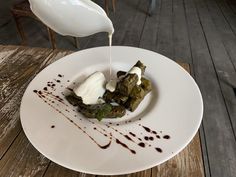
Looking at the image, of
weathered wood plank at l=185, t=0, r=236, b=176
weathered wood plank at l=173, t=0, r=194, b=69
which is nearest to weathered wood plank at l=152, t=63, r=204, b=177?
weathered wood plank at l=185, t=0, r=236, b=176

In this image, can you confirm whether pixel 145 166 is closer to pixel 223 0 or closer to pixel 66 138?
pixel 66 138

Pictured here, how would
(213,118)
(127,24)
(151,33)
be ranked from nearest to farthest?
(213,118), (151,33), (127,24)

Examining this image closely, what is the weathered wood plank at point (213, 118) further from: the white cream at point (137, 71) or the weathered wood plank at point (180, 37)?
the white cream at point (137, 71)

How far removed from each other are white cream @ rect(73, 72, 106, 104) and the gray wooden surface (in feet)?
0.78

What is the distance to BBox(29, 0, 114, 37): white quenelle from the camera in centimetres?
59

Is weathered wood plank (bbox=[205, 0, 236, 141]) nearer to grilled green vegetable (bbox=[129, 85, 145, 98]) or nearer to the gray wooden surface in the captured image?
the gray wooden surface

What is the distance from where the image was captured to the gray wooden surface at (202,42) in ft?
4.59

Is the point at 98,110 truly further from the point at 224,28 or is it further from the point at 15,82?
the point at 224,28

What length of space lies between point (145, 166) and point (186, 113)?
21 cm

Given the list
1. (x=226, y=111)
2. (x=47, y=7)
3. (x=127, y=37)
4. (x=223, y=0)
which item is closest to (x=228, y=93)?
(x=226, y=111)

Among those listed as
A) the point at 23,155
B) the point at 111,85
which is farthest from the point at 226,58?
the point at 23,155

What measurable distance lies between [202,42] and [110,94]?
1882 mm

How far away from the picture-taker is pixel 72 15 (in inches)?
23.7

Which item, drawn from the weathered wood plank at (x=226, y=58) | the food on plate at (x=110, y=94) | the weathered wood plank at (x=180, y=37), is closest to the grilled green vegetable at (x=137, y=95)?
the food on plate at (x=110, y=94)
